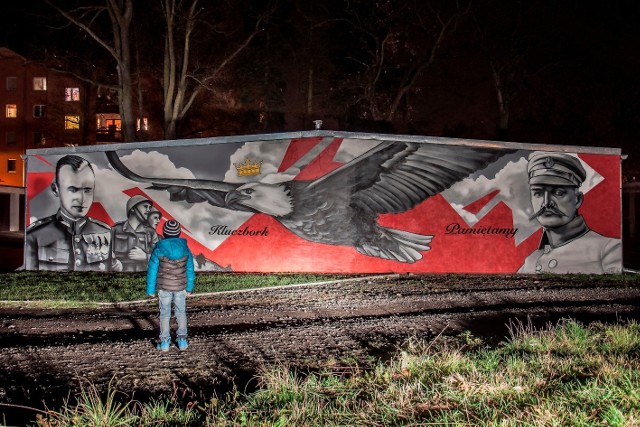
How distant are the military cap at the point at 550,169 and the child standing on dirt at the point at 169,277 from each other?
1012 centimetres

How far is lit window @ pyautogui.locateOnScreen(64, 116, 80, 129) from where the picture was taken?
47244mm

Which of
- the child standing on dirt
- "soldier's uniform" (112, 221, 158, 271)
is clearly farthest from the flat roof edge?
the child standing on dirt

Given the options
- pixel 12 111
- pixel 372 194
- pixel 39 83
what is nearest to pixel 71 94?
pixel 39 83

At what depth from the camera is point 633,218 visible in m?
31.1

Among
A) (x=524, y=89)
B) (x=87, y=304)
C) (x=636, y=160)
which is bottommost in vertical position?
(x=87, y=304)

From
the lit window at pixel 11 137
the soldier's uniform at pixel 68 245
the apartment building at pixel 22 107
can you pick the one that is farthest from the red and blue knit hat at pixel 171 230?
the lit window at pixel 11 137

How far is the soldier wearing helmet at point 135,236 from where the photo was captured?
14.7 metres

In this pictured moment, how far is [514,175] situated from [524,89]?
17551 mm

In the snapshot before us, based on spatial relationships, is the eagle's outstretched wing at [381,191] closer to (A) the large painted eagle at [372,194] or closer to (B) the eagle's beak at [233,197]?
(A) the large painted eagle at [372,194]

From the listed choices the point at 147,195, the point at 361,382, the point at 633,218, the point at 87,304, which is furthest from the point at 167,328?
the point at 633,218

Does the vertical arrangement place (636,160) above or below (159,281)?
above

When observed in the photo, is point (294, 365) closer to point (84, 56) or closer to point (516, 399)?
point (516, 399)

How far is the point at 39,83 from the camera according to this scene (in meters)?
58.1

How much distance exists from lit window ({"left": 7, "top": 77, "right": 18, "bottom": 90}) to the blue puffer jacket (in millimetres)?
60359
